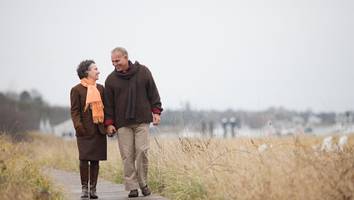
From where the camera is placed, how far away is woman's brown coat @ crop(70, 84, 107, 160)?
9.53 metres

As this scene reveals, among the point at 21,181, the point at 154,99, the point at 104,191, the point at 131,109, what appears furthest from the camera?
the point at 104,191

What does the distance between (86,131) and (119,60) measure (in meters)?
1.04

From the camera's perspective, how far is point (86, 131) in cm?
956

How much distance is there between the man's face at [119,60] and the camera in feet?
31.2

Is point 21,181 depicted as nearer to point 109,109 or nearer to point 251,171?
point 109,109

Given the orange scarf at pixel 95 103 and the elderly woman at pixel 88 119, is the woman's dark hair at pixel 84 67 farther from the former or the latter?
the orange scarf at pixel 95 103

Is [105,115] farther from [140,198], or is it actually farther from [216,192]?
[216,192]

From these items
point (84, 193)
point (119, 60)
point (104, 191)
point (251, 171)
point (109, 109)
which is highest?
point (119, 60)

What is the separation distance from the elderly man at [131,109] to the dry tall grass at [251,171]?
1.93 ft

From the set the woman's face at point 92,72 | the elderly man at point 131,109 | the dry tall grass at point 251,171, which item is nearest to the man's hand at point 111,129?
the elderly man at point 131,109

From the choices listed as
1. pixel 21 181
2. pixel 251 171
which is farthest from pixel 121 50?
pixel 251 171

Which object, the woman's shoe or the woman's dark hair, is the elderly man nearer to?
the woman's dark hair

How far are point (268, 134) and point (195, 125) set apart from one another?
6.98 ft

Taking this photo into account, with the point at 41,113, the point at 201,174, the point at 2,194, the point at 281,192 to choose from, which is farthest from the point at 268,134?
the point at 41,113
